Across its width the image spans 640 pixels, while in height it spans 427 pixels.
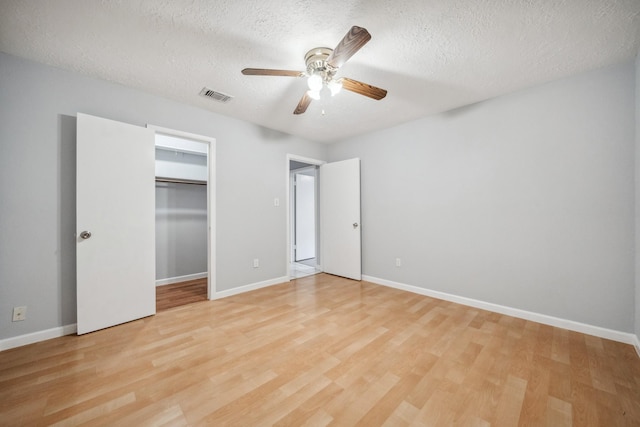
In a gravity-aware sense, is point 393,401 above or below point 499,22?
below

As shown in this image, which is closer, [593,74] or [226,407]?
[226,407]

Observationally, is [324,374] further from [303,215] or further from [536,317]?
[303,215]

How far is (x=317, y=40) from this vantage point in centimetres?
185

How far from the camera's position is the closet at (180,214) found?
12.9ft

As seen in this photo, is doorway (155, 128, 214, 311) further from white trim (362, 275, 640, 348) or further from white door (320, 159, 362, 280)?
white trim (362, 275, 640, 348)

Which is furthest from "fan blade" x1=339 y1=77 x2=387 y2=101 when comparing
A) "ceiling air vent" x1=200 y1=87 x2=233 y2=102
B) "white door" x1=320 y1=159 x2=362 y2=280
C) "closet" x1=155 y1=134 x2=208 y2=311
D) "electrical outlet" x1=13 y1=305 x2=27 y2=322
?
"electrical outlet" x1=13 y1=305 x2=27 y2=322

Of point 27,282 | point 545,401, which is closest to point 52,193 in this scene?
point 27,282

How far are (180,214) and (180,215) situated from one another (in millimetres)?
18

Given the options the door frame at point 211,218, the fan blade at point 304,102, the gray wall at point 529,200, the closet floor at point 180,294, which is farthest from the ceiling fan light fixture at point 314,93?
the closet floor at point 180,294

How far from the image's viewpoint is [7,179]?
201 cm

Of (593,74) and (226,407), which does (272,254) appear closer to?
(226,407)

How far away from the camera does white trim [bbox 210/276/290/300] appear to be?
3213mm

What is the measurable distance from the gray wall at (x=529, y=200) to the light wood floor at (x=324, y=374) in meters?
0.43

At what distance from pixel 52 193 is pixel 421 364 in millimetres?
3480
